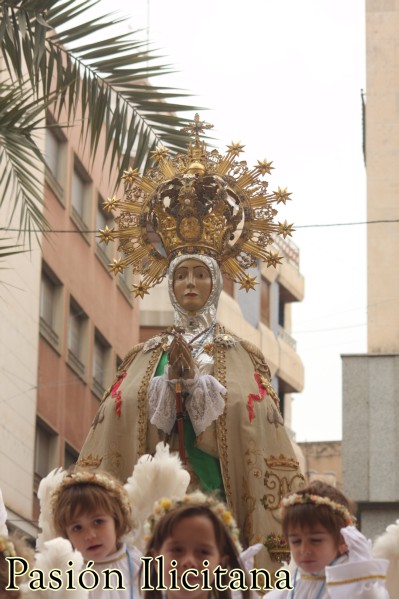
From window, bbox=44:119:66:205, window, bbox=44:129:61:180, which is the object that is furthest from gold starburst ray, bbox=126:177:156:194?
window, bbox=44:129:61:180

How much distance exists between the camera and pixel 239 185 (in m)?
13.9

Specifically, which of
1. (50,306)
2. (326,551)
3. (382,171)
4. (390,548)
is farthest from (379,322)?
(326,551)

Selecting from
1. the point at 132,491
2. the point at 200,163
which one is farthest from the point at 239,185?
the point at 132,491

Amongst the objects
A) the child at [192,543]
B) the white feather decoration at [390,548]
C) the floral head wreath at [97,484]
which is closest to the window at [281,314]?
the white feather decoration at [390,548]

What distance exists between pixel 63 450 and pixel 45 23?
20.0 m

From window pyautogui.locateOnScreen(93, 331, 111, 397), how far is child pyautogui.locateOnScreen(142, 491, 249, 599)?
93.4 ft

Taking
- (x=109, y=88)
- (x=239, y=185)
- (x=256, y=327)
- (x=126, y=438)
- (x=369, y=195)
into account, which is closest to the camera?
(x=126, y=438)

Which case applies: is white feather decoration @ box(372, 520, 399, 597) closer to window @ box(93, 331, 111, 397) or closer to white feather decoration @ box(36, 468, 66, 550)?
white feather decoration @ box(36, 468, 66, 550)

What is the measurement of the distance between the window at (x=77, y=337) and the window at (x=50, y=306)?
947 millimetres

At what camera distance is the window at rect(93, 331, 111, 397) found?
37.6 m

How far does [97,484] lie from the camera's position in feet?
34.4

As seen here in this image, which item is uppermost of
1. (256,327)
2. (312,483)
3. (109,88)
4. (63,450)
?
(256,327)

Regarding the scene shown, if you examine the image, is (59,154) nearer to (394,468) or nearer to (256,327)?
(394,468)

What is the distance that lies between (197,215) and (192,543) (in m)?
5.20
